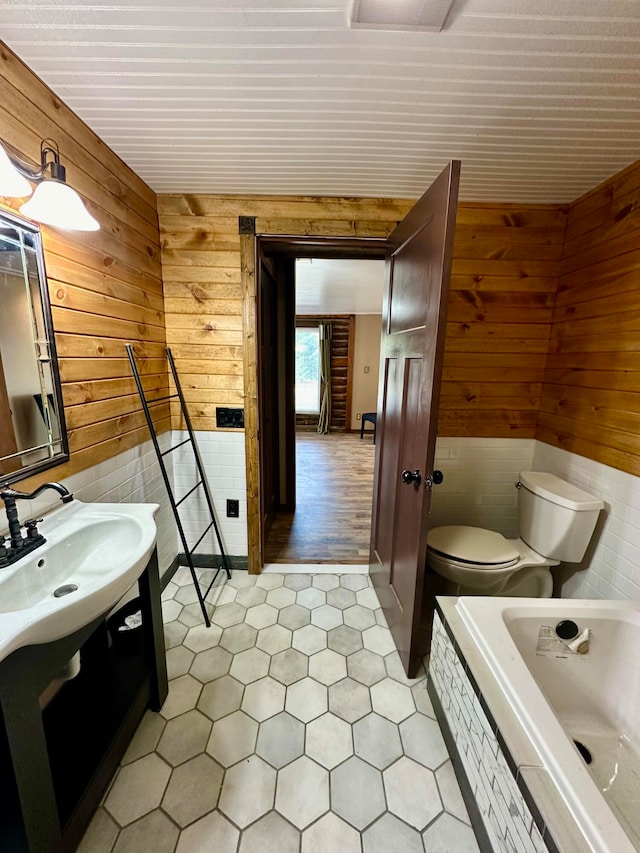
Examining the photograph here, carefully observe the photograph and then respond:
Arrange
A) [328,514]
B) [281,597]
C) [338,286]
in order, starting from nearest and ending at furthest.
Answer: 1. [281,597]
2. [328,514]
3. [338,286]

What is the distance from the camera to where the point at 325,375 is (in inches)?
258

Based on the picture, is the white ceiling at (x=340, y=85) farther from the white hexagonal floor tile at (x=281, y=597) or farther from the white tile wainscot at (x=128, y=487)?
the white hexagonal floor tile at (x=281, y=597)

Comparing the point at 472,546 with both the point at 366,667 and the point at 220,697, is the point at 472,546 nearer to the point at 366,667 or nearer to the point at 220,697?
the point at 366,667

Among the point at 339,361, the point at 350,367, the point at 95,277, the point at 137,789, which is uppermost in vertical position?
the point at 95,277

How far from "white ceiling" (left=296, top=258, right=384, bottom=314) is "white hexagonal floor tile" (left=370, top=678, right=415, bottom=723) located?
267 centimetres

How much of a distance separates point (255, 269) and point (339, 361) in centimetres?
476

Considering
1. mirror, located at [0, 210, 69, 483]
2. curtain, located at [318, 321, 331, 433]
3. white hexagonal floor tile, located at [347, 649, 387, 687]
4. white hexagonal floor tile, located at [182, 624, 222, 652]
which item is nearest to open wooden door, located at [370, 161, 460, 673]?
white hexagonal floor tile, located at [347, 649, 387, 687]

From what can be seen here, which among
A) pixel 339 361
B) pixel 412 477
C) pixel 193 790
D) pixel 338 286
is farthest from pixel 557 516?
pixel 339 361

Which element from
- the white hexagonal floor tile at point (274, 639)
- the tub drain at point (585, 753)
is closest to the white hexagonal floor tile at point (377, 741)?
the white hexagonal floor tile at point (274, 639)

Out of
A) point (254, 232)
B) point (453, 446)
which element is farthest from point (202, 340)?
point (453, 446)

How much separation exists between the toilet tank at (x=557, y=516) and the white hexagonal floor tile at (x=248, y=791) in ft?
5.01

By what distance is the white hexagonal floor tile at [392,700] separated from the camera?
1.40m

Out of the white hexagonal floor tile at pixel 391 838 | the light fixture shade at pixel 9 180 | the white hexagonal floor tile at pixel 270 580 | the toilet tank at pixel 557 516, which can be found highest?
the light fixture shade at pixel 9 180

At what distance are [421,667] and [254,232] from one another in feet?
7.80
